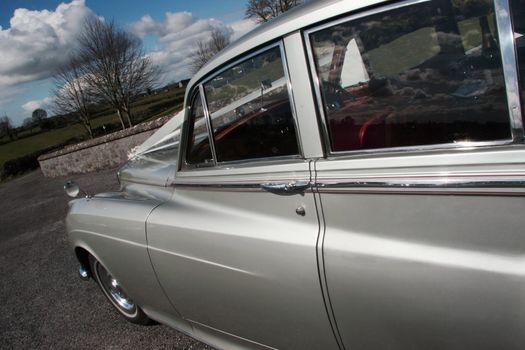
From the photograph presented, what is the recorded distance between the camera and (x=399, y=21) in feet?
4.61

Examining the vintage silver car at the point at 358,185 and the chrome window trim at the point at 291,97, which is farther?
the chrome window trim at the point at 291,97

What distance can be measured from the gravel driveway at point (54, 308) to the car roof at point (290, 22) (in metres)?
2.02

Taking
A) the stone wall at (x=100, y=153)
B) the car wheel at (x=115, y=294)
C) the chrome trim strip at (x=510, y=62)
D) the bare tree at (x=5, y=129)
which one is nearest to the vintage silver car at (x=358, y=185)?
the chrome trim strip at (x=510, y=62)

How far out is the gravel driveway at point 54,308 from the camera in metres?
3.13

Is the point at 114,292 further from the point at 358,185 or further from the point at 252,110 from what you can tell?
the point at 358,185

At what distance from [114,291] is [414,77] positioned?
2.91 meters

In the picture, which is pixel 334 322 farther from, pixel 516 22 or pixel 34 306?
pixel 34 306

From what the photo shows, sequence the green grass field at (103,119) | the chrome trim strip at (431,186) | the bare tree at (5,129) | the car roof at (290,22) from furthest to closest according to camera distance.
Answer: the bare tree at (5,129)
the green grass field at (103,119)
the car roof at (290,22)
the chrome trim strip at (431,186)

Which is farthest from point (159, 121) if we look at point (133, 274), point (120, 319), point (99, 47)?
point (99, 47)

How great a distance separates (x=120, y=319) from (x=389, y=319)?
2.71 meters

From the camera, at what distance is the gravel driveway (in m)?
3.13

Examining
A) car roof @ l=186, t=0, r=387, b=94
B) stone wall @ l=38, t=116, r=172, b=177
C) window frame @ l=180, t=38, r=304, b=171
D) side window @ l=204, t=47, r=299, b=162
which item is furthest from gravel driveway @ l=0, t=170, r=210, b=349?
stone wall @ l=38, t=116, r=172, b=177

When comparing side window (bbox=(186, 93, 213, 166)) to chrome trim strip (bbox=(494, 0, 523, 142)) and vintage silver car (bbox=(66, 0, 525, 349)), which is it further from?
chrome trim strip (bbox=(494, 0, 523, 142))

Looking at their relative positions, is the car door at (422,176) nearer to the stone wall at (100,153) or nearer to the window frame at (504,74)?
the window frame at (504,74)
